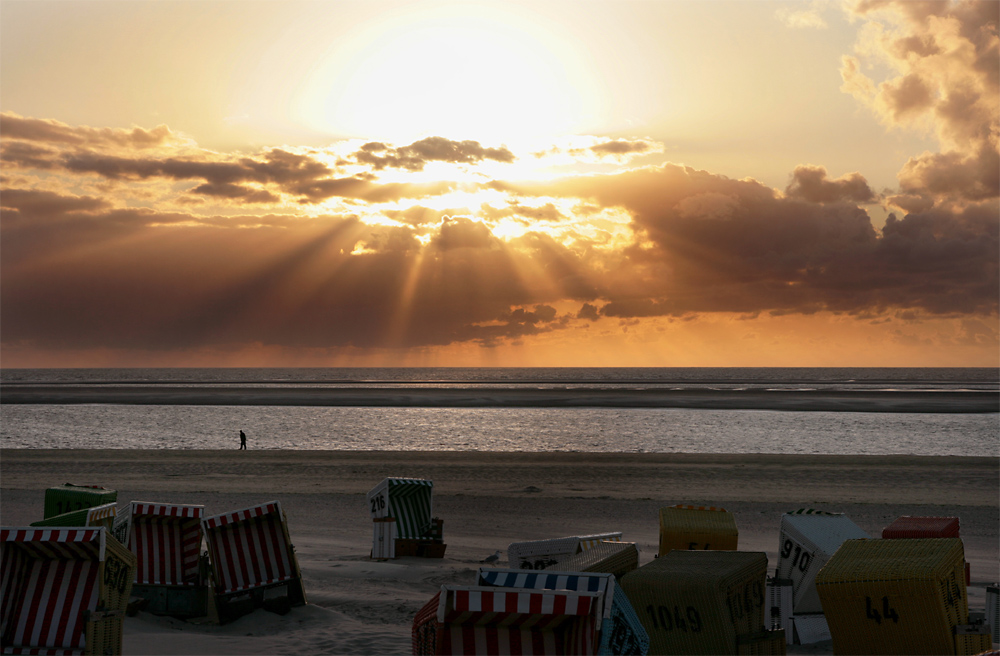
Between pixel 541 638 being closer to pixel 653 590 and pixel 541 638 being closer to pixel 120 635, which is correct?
pixel 653 590

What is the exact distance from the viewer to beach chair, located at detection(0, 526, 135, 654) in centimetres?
727

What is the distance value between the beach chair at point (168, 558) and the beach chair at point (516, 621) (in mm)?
6397

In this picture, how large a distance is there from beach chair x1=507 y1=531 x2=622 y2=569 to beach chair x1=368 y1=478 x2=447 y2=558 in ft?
11.0

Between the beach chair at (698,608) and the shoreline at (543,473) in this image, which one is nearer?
the beach chair at (698,608)

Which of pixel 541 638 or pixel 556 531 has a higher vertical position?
pixel 541 638

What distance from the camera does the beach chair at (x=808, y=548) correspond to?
9555mm

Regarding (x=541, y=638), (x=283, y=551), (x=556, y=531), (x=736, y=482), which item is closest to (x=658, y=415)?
(x=736, y=482)

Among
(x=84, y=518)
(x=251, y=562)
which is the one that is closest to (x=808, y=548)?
(x=251, y=562)

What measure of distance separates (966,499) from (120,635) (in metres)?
23.6

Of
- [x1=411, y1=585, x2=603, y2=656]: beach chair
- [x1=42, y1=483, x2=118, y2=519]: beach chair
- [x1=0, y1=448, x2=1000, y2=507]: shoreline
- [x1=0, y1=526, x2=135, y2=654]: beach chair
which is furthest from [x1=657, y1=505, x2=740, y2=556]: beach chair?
[x1=0, y1=448, x2=1000, y2=507]: shoreline

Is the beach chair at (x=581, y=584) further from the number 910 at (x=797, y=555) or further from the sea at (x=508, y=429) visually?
the sea at (x=508, y=429)

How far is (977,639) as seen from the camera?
684 cm

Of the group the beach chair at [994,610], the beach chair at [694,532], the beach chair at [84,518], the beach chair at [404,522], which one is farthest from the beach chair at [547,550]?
the beach chair at [84,518]

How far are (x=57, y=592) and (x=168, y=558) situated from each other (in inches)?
121
